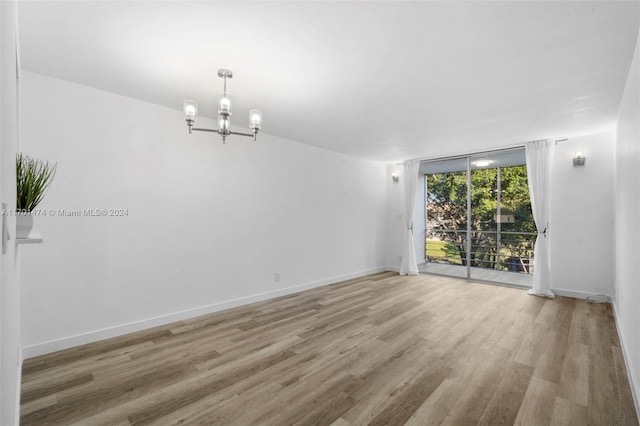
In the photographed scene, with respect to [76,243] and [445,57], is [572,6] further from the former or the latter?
[76,243]

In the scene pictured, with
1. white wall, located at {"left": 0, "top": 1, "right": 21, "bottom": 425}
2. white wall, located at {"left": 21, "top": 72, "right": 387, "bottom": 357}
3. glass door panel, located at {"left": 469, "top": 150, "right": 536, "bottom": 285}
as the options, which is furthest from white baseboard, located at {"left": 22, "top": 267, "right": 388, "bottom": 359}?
glass door panel, located at {"left": 469, "top": 150, "right": 536, "bottom": 285}

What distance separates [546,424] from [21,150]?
453cm

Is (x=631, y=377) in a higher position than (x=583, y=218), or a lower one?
lower

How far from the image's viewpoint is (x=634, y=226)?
85.2 inches

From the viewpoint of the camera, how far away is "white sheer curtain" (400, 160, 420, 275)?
6.14m

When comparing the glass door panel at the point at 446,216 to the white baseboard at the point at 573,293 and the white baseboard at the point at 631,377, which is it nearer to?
the white baseboard at the point at 573,293

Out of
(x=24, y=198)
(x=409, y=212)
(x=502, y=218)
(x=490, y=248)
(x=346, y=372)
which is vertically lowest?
(x=346, y=372)

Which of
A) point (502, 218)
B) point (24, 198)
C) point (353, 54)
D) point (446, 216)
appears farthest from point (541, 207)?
point (24, 198)

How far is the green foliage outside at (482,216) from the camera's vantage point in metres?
5.55

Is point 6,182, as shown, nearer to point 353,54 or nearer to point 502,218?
point 353,54

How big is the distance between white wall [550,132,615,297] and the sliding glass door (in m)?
0.75

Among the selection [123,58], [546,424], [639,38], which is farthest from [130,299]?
[639,38]

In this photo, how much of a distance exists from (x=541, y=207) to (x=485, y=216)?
1319 mm

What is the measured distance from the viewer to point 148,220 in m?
3.21
